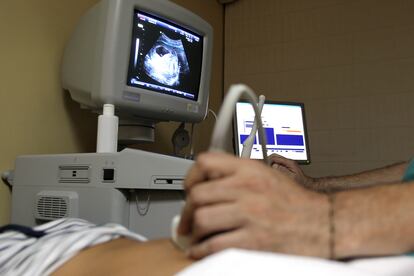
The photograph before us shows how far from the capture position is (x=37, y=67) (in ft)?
4.77

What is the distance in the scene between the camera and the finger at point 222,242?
427mm

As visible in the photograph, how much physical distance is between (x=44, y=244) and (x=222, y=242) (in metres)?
0.27

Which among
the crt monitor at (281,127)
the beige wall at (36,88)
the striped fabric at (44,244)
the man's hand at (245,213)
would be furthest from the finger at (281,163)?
the man's hand at (245,213)

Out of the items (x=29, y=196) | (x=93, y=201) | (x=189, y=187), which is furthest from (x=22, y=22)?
(x=189, y=187)

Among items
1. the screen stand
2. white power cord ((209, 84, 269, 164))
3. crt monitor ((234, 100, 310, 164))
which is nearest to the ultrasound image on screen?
the screen stand

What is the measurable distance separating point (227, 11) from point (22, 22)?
65.6 inches

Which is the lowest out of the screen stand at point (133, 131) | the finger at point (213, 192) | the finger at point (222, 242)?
the finger at point (222, 242)

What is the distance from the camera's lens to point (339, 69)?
245cm

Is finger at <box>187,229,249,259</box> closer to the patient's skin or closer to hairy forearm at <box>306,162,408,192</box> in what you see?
the patient's skin

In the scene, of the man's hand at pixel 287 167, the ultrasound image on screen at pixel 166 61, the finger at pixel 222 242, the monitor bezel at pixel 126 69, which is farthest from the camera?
the man's hand at pixel 287 167

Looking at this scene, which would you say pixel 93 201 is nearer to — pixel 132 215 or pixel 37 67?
pixel 132 215

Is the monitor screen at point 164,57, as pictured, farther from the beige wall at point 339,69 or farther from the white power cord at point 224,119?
the beige wall at point 339,69

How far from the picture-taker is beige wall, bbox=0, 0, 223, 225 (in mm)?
1348

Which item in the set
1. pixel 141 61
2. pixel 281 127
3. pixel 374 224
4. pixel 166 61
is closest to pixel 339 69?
pixel 281 127
